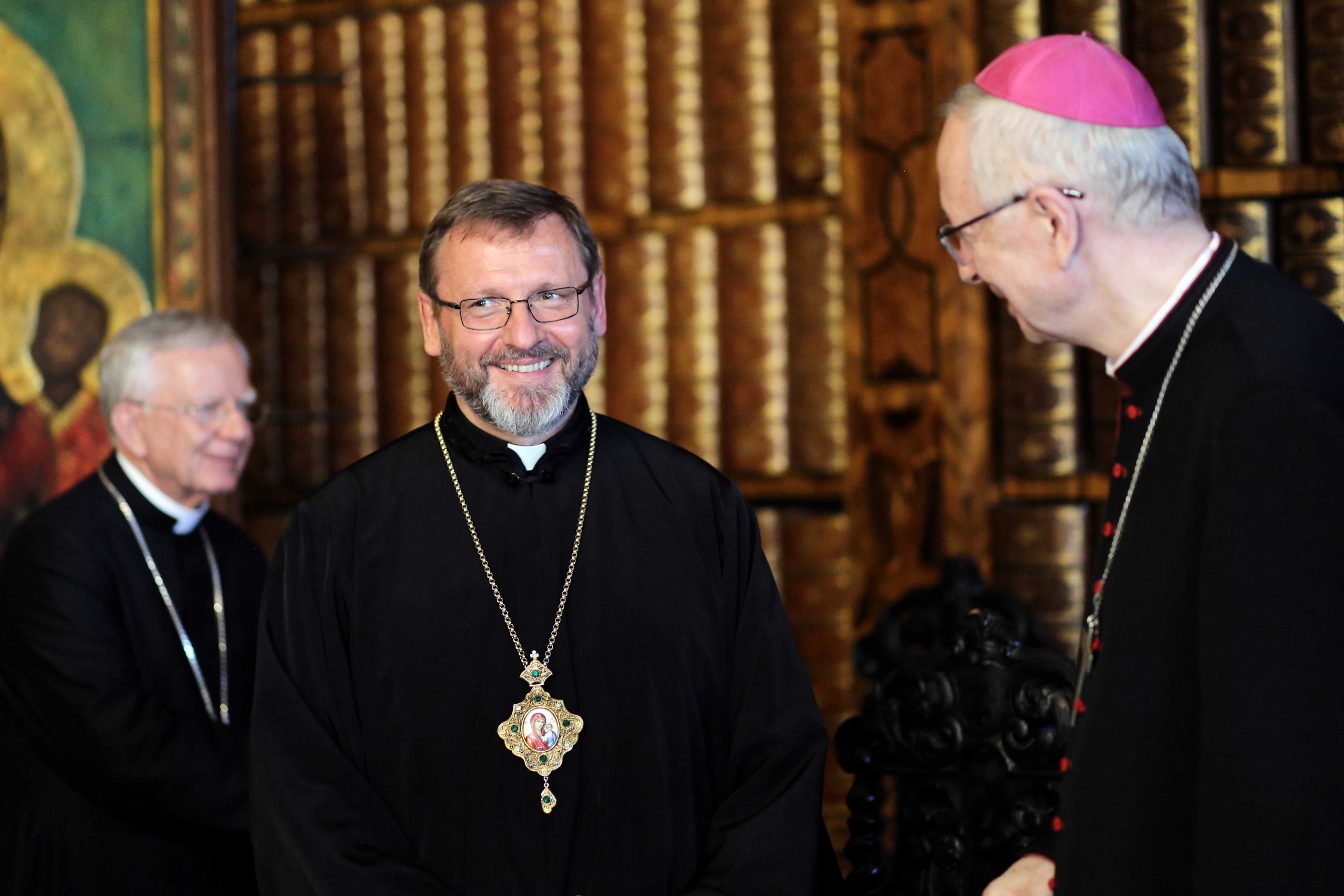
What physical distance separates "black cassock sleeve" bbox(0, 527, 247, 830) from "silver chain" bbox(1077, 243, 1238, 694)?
1.85 m

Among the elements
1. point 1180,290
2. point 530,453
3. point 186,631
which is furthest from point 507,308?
point 186,631

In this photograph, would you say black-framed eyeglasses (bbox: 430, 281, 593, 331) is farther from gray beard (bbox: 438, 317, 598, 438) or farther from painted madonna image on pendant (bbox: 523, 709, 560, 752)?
painted madonna image on pendant (bbox: 523, 709, 560, 752)

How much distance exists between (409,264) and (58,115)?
1100mm

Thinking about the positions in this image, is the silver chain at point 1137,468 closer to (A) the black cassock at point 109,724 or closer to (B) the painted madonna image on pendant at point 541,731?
(B) the painted madonna image on pendant at point 541,731

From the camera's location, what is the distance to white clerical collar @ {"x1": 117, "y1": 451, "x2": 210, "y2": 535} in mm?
3387

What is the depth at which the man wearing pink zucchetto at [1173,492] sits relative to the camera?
1551 millimetres

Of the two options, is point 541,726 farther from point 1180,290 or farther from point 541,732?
point 1180,290

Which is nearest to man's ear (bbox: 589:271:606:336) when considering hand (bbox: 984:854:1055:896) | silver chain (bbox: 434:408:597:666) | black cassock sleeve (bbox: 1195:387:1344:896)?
silver chain (bbox: 434:408:597:666)

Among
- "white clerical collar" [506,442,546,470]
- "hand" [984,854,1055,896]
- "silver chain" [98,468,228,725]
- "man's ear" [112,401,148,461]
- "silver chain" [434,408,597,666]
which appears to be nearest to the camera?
"hand" [984,854,1055,896]

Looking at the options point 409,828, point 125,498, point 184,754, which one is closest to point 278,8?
point 125,498

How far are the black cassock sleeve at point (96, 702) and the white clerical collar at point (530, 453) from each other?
99 centimetres

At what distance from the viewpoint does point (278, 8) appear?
4.82m

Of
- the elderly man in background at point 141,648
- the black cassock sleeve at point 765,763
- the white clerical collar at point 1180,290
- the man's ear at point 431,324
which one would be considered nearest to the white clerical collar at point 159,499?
the elderly man in background at point 141,648

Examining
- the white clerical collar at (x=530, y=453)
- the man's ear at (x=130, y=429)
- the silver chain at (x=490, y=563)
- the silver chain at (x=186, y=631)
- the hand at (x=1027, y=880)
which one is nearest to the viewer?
the hand at (x=1027, y=880)
